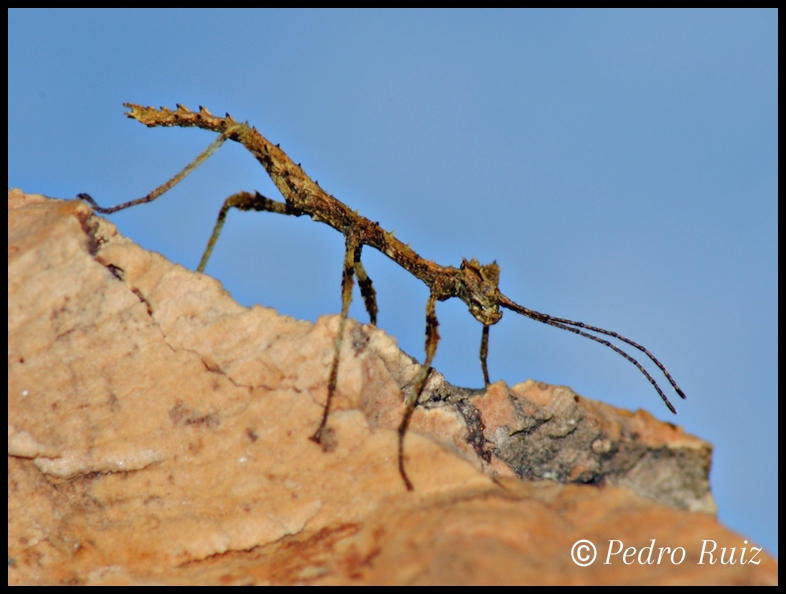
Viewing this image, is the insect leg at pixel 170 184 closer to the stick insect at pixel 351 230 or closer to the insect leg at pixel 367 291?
the stick insect at pixel 351 230

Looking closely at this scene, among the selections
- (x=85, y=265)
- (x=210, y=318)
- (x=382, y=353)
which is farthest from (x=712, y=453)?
(x=85, y=265)

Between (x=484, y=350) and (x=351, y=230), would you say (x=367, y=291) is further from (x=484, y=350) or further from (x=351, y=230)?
(x=484, y=350)

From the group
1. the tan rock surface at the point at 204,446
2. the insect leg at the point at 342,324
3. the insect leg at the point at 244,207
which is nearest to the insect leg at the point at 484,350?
the insect leg at the point at 342,324

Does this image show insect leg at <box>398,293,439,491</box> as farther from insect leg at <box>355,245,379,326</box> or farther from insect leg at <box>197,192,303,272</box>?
insect leg at <box>197,192,303,272</box>

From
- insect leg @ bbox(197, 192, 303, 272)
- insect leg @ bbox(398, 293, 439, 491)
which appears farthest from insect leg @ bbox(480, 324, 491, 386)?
Answer: insect leg @ bbox(197, 192, 303, 272)

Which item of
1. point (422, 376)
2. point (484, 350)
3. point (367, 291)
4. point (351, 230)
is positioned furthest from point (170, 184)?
point (484, 350)
